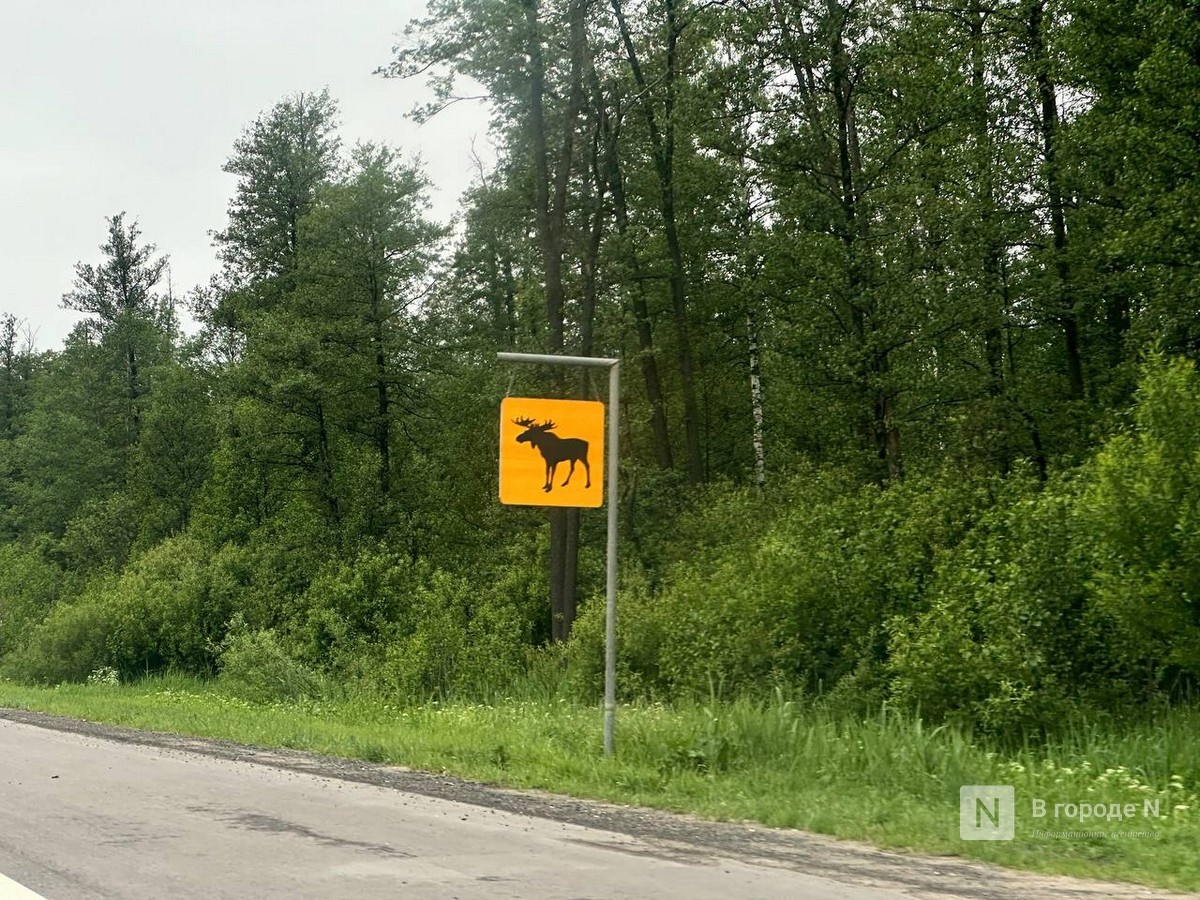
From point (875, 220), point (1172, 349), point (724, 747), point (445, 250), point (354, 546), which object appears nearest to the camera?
point (724, 747)

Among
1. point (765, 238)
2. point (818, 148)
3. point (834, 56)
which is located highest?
point (834, 56)

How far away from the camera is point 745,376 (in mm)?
35781

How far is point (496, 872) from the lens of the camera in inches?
284

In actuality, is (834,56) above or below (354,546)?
above

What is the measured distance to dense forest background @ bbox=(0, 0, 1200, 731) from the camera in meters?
15.9

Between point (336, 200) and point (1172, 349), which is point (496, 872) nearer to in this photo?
point (1172, 349)

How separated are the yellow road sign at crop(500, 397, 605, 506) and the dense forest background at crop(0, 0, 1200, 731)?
5.57 m

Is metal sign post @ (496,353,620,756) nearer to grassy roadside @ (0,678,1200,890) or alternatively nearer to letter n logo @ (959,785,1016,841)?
grassy roadside @ (0,678,1200,890)

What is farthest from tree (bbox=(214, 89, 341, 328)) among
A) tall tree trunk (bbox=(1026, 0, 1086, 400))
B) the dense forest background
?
tall tree trunk (bbox=(1026, 0, 1086, 400))

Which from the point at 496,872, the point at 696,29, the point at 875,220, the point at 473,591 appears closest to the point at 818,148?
the point at 875,220

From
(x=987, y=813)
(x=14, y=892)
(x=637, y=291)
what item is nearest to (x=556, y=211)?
(x=637, y=291)

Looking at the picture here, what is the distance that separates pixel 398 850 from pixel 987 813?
4.60 meters

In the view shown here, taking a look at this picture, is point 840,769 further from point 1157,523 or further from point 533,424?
point 1157,523

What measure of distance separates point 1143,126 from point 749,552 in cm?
1001
